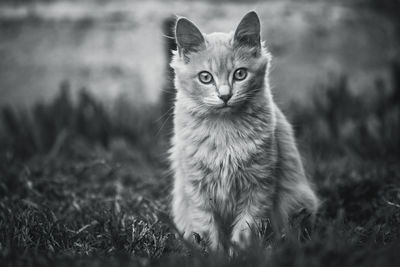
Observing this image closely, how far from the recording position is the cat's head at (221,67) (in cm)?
215

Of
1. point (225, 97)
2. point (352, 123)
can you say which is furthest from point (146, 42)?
point (225, 97)

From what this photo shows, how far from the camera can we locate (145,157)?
13.0 feet

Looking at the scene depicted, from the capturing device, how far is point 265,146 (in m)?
2.22

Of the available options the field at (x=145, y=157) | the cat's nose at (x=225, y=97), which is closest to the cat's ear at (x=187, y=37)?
the cat's nose at (x=225, y=97)

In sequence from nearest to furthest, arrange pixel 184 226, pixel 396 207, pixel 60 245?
pixel 60 245
pixel 396 207
pixel 184 226

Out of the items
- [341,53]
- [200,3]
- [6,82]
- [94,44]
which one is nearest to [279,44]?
[341,53]

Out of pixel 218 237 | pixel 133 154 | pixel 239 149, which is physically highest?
pixel 239 149

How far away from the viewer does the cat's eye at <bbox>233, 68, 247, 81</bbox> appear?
2.19 m

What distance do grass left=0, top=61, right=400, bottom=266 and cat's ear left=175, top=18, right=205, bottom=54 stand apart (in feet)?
1.76

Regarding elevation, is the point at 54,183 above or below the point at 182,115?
below

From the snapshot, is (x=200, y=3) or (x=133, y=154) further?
(x=200, y=3)

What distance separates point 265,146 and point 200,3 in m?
4.40

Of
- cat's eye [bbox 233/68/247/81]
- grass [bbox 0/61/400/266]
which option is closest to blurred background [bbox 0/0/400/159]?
grass [bbox 0/61/400/266]

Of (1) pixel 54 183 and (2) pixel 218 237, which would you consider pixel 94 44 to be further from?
(2) pixel 218 237
